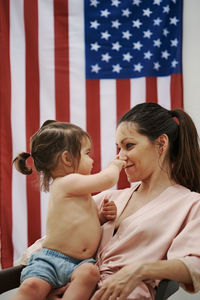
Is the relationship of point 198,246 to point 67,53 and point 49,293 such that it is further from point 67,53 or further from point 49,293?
point 67,53

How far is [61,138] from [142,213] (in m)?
0.44

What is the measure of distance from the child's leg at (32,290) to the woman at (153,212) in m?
0.17

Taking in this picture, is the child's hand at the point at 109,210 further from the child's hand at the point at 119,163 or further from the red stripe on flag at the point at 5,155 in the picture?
the red stripe on flag at the point at 5,155

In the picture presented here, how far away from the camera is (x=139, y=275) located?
1.17 m

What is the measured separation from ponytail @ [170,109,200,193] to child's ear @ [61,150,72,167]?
0.45 meters

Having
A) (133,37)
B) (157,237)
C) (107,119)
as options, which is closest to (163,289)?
(157,237)

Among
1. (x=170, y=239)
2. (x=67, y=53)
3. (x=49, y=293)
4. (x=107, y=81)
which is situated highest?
(x=67, y=53)

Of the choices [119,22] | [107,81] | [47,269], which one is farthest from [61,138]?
[119,22]

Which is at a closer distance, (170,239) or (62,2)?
(170,239)

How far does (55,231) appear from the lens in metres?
1.44

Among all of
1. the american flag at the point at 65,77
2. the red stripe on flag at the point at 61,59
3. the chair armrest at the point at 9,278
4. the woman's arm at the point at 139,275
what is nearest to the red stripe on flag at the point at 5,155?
the american flag at the point at 65,77

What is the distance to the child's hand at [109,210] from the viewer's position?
1.58 meters

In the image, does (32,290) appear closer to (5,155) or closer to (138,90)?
(5,155)

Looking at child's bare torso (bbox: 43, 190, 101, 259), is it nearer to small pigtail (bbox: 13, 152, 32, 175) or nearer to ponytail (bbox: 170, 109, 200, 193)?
small pigtail (bbox: 13, 152, 32, 175)
